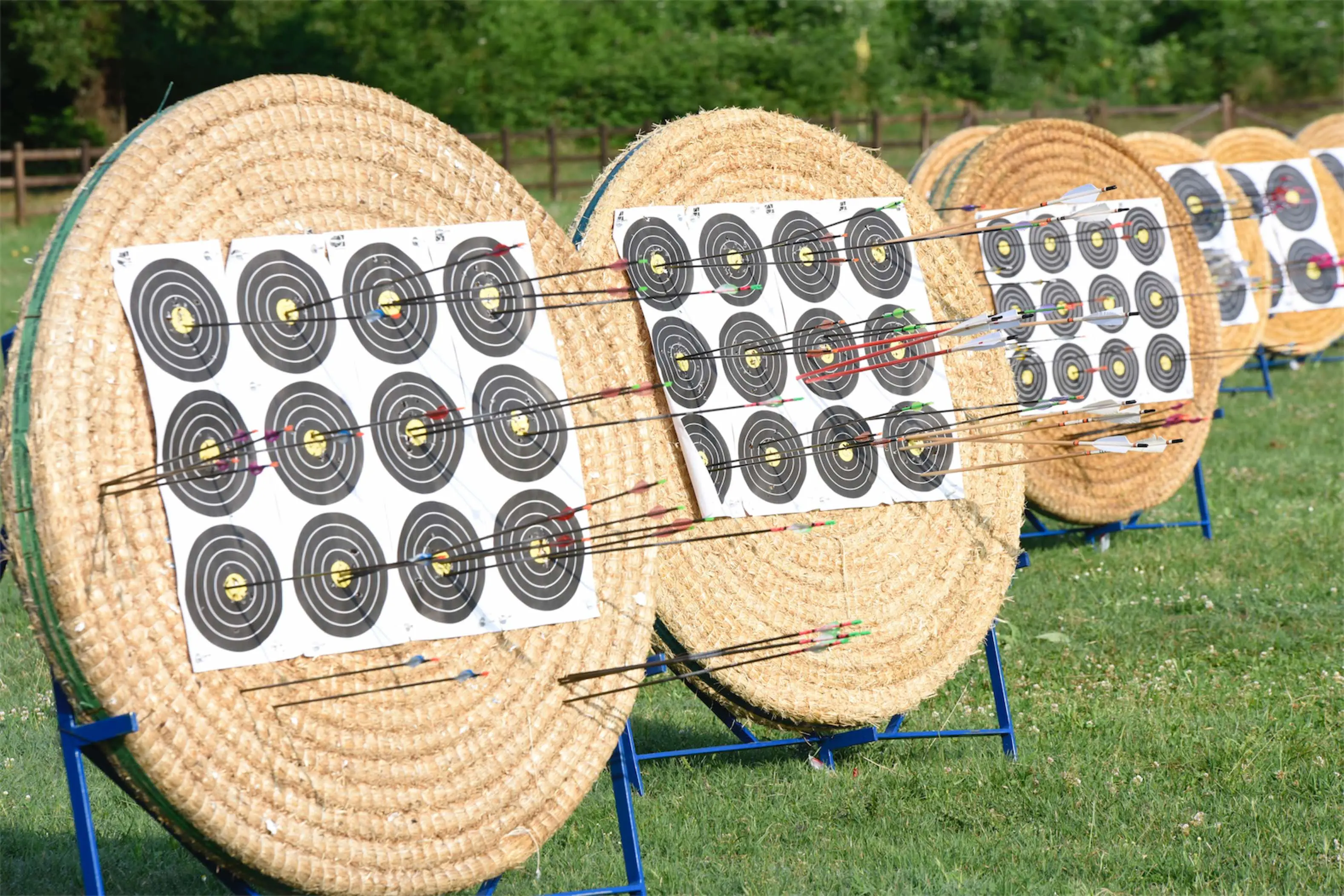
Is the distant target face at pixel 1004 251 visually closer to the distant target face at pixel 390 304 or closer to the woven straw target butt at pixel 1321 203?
the distant target face at pixel 390 304

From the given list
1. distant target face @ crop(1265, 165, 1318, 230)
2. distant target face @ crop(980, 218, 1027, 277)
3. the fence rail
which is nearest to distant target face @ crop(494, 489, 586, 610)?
distant target face @ crop(980, 218, 1027, 277)

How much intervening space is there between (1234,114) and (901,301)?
21182mm

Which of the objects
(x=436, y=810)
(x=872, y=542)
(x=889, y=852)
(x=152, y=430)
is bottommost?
(x=889, y=852)

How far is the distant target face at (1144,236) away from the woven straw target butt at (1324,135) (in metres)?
6.71

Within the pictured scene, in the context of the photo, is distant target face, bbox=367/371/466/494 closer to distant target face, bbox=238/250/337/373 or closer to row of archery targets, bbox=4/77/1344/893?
row of archery targets, bbox=4/77/1344/893

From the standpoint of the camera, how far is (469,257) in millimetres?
3893

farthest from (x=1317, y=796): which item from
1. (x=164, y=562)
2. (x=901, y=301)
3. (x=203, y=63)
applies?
(x=203, y=63)

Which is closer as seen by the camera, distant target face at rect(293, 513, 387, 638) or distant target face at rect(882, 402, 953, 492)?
distant target face at rect(293, 513, 387, 638)

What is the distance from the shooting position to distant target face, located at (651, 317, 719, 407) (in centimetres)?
462

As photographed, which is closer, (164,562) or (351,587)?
(164,562)

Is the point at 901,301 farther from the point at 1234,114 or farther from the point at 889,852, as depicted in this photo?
the point at 1234,114

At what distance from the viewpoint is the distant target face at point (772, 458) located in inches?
188

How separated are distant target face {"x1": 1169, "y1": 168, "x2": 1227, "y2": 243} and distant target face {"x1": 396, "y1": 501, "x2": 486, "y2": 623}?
826 cm

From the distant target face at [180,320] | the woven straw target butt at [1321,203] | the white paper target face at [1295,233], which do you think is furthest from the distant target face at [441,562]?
the woven straw target butt at [1321,203]
